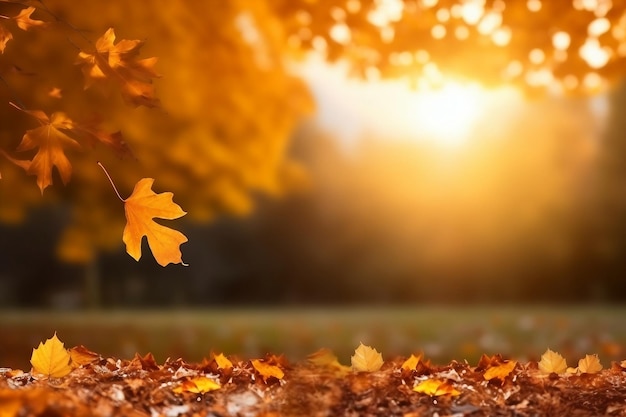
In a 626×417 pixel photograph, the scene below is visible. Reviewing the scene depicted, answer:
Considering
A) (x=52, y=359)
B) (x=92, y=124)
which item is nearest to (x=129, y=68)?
(x=92, y=124)

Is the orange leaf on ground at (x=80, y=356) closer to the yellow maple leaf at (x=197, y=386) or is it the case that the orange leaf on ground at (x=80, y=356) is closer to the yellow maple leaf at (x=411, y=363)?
the yellow maple leaf at (x=197, y=386)

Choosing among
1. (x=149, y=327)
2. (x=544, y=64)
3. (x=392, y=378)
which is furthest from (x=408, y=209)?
(x=392, y=378)

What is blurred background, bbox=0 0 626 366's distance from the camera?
773cm

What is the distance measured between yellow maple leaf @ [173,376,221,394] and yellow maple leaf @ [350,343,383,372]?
1.58 feet

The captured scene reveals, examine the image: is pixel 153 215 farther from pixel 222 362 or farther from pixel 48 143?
pixel 222 362

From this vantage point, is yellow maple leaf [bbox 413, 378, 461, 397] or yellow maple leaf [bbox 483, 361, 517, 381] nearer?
yellow maple leaf [bbox 413, 378, 461, 397]

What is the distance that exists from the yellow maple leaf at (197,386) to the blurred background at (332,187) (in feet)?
2.96

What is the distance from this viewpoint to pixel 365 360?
105 inches

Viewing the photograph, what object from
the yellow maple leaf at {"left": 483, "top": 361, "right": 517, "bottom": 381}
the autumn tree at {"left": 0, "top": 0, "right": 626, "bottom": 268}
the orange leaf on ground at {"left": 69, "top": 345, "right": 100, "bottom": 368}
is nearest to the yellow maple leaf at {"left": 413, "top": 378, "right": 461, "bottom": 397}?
the yellow maple leaf at {"left": 483, "top": 361, "right": 517, "bottom": 381}

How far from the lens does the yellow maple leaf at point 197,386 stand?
2.43 metres

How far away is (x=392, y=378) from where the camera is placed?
2.59 m

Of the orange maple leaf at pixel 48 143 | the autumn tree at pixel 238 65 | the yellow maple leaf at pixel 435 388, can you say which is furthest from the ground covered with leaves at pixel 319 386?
the autumn tree at pixel 238 65

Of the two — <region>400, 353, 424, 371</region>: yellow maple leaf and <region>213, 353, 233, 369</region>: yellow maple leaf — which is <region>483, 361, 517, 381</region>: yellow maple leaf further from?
<region>213, 353, 233, 369</region>: yellow maple leaf

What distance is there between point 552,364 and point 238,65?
26.0ft
